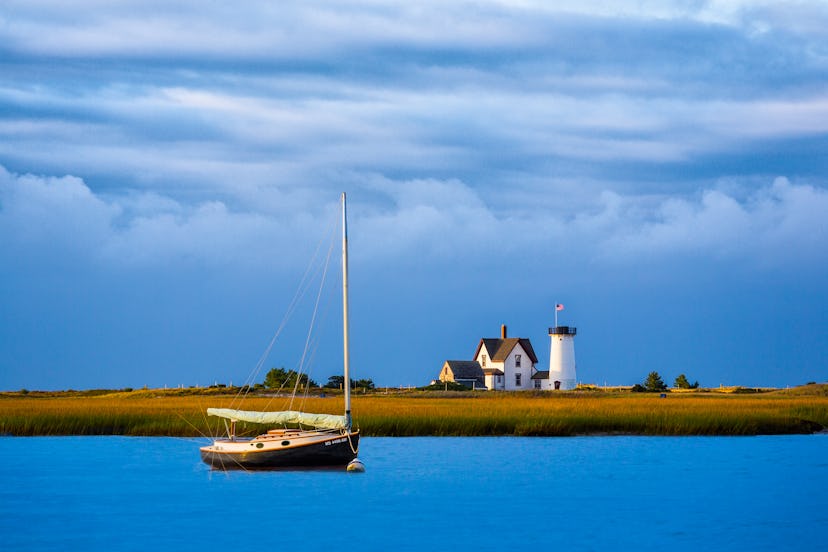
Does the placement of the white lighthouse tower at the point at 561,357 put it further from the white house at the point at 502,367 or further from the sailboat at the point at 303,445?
the sailboat at the point at 303,445

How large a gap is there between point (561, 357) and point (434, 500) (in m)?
70.0

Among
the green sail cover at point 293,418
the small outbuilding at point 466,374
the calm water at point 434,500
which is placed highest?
the small outbuilding at point 466,374

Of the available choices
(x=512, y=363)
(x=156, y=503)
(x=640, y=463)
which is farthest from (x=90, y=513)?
(x=512, y=363)

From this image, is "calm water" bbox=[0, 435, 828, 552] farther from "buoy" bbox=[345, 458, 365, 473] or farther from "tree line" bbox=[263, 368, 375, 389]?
"tree line" bbox=[263, 368, 375, 389]

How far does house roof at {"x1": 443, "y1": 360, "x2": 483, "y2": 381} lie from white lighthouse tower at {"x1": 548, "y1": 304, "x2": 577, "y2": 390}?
7.77 metres

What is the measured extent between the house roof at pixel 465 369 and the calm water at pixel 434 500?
178ft

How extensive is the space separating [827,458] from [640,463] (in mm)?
8947

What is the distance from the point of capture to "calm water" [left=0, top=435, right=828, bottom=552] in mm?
31391

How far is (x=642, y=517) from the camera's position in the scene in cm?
3497

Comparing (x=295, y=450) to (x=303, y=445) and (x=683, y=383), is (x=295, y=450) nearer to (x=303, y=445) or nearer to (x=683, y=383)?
(x=303, y=445)

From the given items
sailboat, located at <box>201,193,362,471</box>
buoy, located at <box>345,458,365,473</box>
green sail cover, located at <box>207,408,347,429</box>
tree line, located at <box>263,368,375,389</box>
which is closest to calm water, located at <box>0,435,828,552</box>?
buoy, located at <box>345,458,365,473</box>

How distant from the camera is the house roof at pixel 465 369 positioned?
109625mm

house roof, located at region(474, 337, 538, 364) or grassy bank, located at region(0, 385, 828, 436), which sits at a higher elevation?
house roof, located at region(474, 337, 538, 364)

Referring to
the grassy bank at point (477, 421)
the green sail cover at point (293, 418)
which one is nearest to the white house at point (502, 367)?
the grassy bank at point (477, 421)
